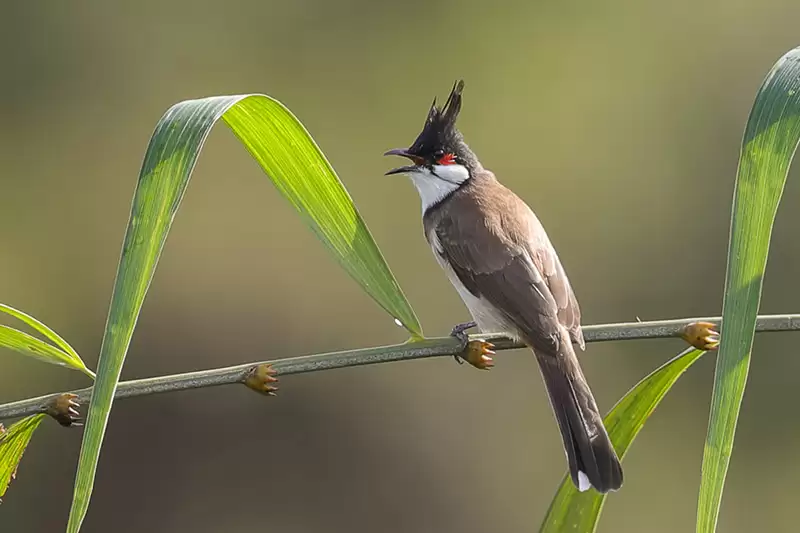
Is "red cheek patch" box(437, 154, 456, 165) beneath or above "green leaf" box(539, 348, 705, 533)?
above

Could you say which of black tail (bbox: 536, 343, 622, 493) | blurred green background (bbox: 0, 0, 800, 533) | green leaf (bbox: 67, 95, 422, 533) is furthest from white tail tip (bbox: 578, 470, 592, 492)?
blurred green background (bbox: 0, 0, 800, 533)

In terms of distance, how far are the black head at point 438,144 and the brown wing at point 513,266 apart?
15cm

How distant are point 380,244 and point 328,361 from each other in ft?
14.9

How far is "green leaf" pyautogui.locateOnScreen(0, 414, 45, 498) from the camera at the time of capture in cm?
129

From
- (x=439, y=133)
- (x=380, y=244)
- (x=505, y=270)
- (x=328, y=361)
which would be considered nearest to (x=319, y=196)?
(x=328, y=361)

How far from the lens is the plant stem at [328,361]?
4.01ft

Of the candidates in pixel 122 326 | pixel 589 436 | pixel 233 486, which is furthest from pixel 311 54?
pixel 122 326

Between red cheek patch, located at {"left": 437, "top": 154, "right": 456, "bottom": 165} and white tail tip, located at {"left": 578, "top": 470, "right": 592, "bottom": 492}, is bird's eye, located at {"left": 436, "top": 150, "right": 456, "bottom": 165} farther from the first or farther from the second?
white tail tip, located at {"left": 578, "top": 470, "right": 592, "bottom": 492}

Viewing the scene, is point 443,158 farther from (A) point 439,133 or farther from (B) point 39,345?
(B) point 39,345

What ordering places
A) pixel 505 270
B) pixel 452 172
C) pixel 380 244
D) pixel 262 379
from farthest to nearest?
pixel 380 244 < pixel 452 172 < pixel 505 270 < pixel 262 379

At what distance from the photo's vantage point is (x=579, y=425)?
1874 mm

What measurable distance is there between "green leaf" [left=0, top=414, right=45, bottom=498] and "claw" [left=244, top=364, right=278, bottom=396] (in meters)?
0.26

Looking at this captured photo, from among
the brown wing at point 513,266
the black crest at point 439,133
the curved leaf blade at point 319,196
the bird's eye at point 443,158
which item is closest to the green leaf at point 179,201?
the curved leaf blade at point 319,196

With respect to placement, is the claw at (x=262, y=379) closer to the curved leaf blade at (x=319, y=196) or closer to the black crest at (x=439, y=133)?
the curved leaf blade at (x=319, y=196)
